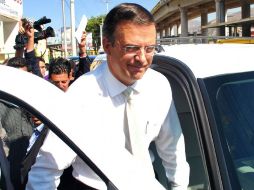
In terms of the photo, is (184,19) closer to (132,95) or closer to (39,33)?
(39,33)

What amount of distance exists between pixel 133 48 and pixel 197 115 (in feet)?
1.45

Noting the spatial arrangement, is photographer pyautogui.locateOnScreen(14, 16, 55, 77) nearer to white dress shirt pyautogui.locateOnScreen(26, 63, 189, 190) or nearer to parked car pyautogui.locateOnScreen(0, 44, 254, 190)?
parked car pyautogui.locateOnScreen(0, 44, 254, 190)

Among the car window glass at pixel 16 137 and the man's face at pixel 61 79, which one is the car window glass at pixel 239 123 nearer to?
the car window glass at pixel 16 137

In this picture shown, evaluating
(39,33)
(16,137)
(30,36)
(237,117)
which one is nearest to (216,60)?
(237,117)

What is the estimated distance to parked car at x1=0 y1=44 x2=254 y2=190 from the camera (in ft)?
5.49

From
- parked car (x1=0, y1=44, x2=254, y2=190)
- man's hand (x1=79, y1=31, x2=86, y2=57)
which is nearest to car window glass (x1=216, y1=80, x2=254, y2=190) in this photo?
parked car (x1=0, y1=44, x2=254, y2=190)

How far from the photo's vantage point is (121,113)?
215cm

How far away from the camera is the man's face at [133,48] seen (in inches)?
81.3

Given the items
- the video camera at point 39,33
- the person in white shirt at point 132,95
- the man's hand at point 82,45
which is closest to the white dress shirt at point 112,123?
the person in white shirt at point 132,95

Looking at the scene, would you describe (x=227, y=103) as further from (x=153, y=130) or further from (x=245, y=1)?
(x=245, y=1)

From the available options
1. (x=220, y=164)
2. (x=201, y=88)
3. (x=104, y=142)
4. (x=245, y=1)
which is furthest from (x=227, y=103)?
(x=245, y=1)

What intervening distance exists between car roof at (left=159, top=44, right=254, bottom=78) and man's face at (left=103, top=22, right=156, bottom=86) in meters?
0.33

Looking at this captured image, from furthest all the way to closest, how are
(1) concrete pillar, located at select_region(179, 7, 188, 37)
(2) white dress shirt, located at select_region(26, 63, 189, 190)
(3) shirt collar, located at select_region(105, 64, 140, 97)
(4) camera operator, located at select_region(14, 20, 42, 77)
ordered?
(1) concrete pillar, located at select_region(179, 7, 188, 37)
(4) camera operator, located at select_region(14, 20, 42, 77)
(3) shirt collar, located at select_region(105, 64, 140, 97)
(2) white dress shirt, located at select_region(26, 63, 189, 190)

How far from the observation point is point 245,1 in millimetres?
40344
